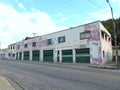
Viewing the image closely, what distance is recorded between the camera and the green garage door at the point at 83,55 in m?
41.0

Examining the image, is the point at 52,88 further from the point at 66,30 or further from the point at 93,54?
the point at 66,30

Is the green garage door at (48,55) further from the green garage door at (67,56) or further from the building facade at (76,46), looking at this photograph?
the green garage door at (67,56)

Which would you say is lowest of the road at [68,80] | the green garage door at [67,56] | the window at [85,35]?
the road at [68,80]

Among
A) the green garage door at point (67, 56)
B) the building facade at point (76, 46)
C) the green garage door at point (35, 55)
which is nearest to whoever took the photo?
the building facade at point (76, 46)

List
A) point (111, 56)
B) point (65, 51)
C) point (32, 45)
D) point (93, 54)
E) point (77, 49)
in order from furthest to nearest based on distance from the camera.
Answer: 1. point (32, 45)
2. point (111, 56)
3. point (65, 51)
4. point (77, 49)
5. point (93, 54)

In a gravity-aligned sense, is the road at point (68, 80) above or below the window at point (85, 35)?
below

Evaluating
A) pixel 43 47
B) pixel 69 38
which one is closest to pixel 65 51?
pixel 69 38

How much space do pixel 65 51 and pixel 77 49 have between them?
428cm

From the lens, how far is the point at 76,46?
145 feet

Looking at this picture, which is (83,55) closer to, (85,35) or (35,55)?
(85,35)

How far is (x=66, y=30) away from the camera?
157 feet

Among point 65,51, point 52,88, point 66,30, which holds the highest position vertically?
point 66,30

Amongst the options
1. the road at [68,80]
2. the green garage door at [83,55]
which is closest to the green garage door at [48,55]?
the green garage door at [83,55]

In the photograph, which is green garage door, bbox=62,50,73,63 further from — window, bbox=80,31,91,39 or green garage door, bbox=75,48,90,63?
window, bbox=80,31,91,39
